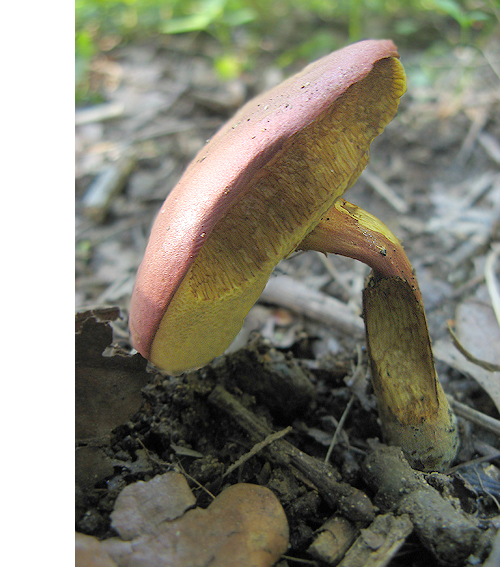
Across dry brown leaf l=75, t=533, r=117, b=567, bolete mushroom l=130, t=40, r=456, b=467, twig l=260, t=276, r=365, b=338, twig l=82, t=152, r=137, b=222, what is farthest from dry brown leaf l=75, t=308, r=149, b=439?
twig l=82, t=152, r=137, b=222

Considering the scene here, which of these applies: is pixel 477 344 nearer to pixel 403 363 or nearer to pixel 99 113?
pixel 403 363

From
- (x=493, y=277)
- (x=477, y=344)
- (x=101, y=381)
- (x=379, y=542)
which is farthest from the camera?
(x=493, y=277)

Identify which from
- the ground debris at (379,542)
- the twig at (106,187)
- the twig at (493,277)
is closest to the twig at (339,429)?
the ground debris at (379,542)

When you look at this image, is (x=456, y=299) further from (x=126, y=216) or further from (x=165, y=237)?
(x=126, y=216)

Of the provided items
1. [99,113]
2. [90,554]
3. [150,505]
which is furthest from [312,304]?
[99,113]

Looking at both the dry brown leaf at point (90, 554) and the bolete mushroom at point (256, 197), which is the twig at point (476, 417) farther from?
the dry brown leaf at point (90, 554)

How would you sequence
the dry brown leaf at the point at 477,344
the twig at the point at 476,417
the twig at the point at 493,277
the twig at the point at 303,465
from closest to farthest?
the twig at the point at 303,465, the twig at the point at 476,417, the dry brown leaf at the point at 477,344, the twig at the point at 493,277
